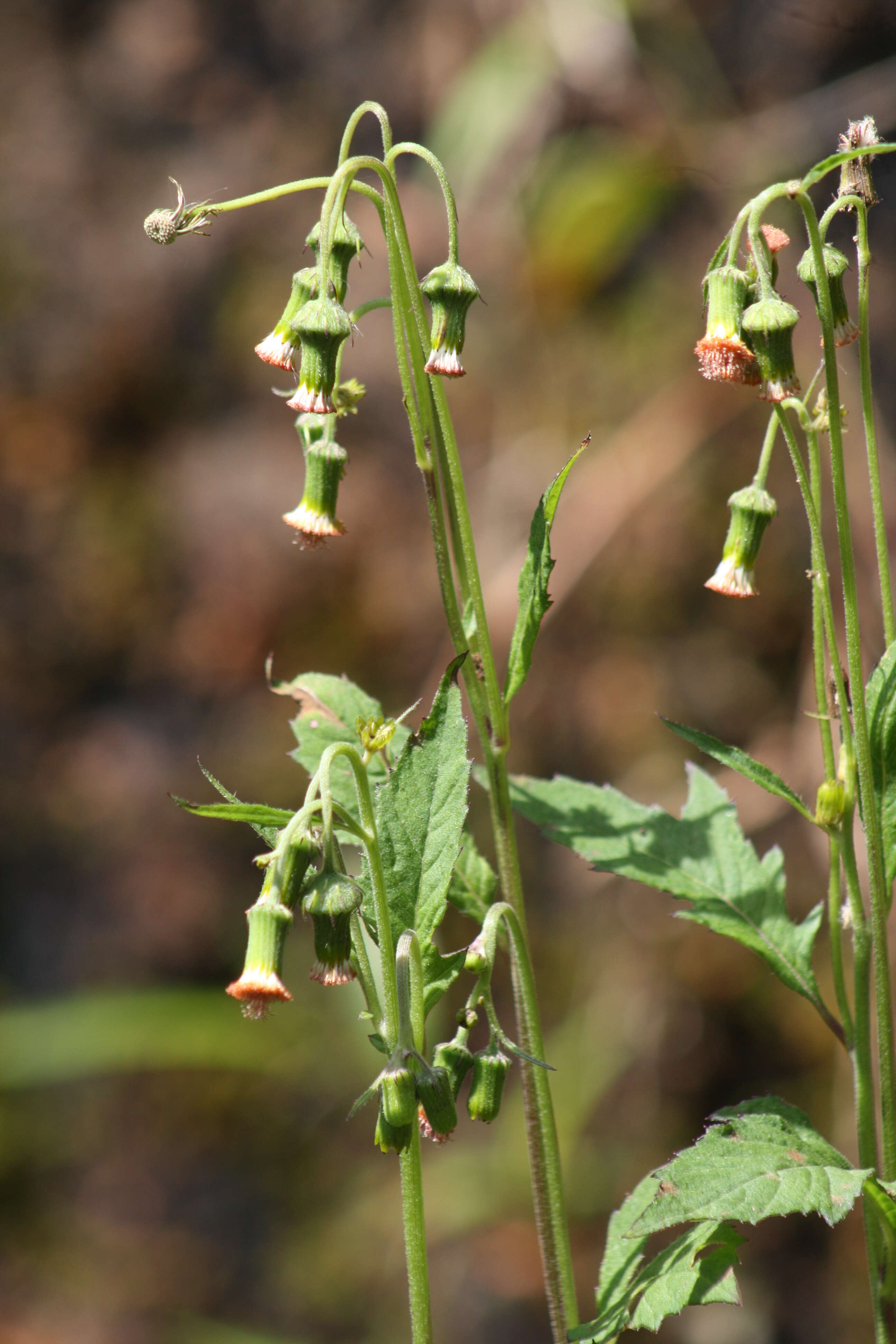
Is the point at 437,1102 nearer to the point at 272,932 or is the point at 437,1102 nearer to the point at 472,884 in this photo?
the point at 272,932

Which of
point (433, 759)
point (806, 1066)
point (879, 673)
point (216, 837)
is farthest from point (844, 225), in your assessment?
point (216, 837)

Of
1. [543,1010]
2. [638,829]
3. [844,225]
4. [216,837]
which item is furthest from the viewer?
[216,837]

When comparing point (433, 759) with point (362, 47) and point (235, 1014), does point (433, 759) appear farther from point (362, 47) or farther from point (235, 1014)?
point (362, 47)

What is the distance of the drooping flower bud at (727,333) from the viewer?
36.1 inches

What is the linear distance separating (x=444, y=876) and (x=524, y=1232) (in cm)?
301

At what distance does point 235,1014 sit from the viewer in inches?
146

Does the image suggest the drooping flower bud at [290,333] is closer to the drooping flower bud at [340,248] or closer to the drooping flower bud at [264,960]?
the drooping flower bud at [340,248]

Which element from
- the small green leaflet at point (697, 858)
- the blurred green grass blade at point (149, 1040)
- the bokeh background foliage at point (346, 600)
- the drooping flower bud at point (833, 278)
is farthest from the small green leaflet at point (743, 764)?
the blurred green grass blade at point (149, 1040)

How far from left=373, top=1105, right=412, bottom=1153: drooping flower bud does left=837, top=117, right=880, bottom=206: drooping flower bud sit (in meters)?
0.88

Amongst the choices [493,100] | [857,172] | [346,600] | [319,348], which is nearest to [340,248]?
[319,348]

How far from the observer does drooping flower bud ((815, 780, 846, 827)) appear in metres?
1.02

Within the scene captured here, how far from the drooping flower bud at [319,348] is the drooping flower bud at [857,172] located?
46 cm

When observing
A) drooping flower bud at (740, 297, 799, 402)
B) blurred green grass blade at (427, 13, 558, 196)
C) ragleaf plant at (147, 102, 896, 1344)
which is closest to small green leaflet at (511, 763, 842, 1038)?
ragleaf plant at (147, 102, 896, 1344)

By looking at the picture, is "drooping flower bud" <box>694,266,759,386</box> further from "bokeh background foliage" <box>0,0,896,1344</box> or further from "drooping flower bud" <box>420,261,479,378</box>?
"bokeh background foliage" <box>0,0,896,1344</box>
